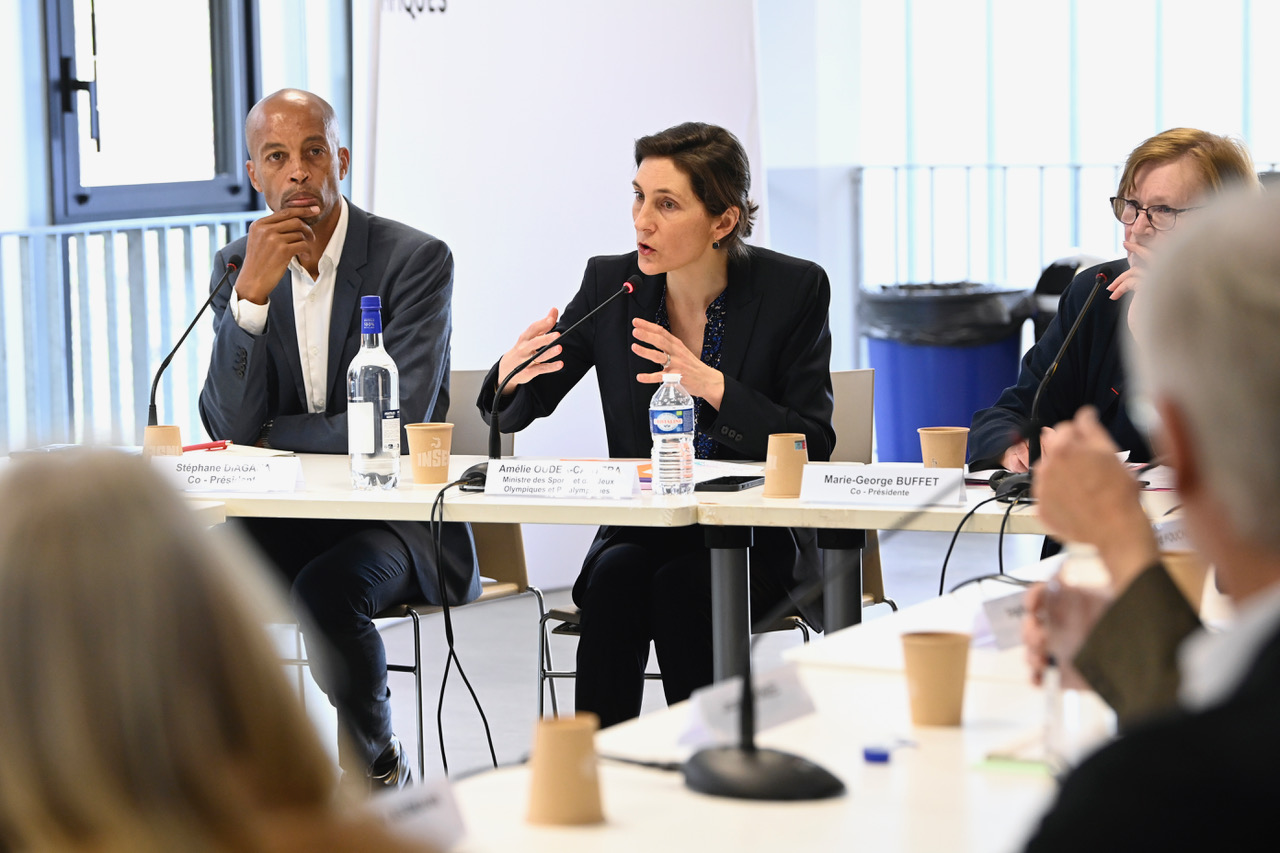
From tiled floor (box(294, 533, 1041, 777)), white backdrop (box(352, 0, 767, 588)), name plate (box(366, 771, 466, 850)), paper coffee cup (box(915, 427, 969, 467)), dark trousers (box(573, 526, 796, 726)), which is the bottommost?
tiled floor (box(294, 533, 1041, 777))

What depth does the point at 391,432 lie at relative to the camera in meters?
2.44

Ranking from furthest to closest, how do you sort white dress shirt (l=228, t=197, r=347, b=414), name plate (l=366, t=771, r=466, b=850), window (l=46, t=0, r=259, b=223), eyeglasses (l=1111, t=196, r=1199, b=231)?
window (l=46, t=0, r=259, b=223) → white dress shirt (l=228, t=197, r=347, b=414) → eyeglasses (l=1111, t=196, r=1199, b=231) → name plate (l=366, t=771, r=466, b=850)

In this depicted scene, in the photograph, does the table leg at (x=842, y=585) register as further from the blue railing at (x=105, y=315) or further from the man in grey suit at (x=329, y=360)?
the blue railing at (x=105, y=315)

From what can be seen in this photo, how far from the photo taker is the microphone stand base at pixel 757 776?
1023 mm

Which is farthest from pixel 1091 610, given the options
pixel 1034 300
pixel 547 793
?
pixel 1034 300

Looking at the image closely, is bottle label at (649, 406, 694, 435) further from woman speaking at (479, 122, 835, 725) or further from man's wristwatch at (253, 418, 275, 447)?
man's wristwatch at (253, 418, 275, 447)

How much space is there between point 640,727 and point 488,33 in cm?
348

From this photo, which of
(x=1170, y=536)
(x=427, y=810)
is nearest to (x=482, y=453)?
(x=1170, y=536)

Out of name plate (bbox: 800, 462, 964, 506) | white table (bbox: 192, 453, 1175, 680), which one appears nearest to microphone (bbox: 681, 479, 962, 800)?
white table (bbox: 192, 453, 1175, 680)

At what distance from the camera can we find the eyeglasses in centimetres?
236

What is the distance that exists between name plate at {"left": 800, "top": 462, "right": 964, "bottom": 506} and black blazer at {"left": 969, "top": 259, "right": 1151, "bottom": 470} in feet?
1.17

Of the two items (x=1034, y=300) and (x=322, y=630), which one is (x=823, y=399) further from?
(x=1034, y=300)

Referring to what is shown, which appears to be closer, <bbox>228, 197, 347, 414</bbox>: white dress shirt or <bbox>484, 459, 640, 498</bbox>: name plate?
<bbox>484, 459, 640, 498</bbox>: name plate

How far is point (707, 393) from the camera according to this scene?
251 centimetres
